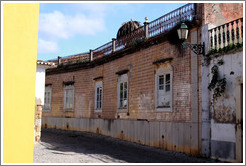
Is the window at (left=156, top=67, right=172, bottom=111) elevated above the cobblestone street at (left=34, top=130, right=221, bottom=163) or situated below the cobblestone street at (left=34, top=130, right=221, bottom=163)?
above

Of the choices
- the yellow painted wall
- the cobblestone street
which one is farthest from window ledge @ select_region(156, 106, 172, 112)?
the yellow painted wall

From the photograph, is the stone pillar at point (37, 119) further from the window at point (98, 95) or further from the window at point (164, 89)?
the window at point (164, 89)

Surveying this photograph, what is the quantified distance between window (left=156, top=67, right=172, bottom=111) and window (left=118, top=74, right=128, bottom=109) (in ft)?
8.96

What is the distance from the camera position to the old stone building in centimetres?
1039

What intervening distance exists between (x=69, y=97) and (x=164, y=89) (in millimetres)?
9750

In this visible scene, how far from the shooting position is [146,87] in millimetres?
13031

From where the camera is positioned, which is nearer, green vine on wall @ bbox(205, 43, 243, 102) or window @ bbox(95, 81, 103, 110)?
green vine on wall @ bbox(205, 43, 243, 102)

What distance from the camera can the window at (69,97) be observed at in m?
20.0

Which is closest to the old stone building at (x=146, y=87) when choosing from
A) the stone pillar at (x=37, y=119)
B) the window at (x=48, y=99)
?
the window at (x=48, y=99)

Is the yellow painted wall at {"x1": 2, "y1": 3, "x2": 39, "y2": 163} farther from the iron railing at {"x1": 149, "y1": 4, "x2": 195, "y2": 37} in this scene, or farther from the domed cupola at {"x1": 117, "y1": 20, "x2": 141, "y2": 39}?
the domed cupola at {"x1": 117, "y1": 20, "x2": 141, "y2": 39}

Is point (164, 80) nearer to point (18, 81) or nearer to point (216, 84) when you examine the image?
point (216, 84)

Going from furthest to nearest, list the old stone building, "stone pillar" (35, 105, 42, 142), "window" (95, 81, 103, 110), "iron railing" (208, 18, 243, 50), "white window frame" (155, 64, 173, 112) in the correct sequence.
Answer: "window" (95, 81, 103, 110)
"stone pillar" (35, 105, 42, 142)
"white window frame" (155, 64, 173, 112)
the old stone building
"iron railing" (208, 18, 243, 50)

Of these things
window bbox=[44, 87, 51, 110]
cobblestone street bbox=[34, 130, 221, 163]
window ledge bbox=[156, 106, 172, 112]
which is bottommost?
cobblestone street bbox=[34, 130, 221, 163]

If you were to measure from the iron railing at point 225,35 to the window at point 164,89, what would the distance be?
7.64 ft
